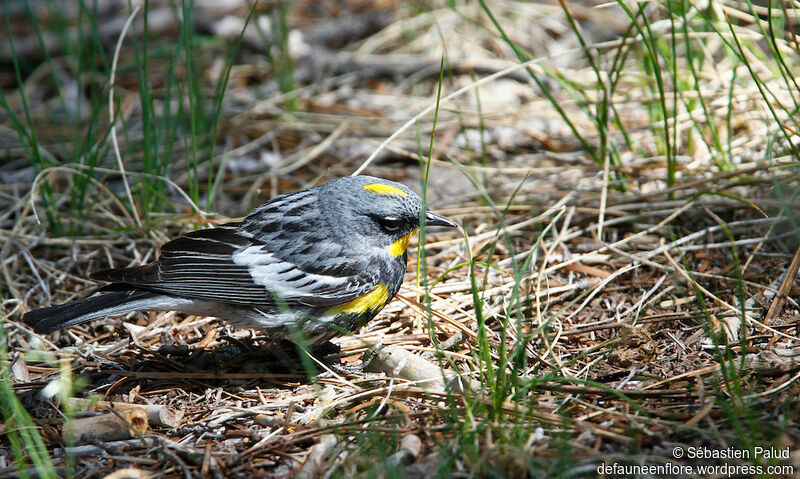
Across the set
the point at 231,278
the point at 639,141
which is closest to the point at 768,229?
the point at 639,141

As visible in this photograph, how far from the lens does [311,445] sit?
2.69 metres

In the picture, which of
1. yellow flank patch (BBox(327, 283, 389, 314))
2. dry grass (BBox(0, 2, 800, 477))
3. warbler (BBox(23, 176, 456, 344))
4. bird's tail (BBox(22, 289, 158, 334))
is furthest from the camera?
yellow flank patch (BBox(327, 283, 389, 314))

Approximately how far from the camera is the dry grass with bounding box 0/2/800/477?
8.16ft

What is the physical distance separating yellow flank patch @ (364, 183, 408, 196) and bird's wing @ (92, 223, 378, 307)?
339mm

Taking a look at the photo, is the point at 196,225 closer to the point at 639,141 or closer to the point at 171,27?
the point at 639,141

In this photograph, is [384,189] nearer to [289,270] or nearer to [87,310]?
[289,270]

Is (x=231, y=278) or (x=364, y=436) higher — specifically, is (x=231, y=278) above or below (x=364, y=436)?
above

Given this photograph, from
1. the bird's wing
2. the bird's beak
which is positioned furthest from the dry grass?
the bird's wing

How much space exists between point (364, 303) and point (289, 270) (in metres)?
0.39

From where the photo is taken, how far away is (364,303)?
337 centimetres

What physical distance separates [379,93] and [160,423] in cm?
373

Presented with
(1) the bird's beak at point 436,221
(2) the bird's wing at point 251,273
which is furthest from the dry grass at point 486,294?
(2) the bird's wing at point 251,273

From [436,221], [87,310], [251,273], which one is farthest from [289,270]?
[87,310]

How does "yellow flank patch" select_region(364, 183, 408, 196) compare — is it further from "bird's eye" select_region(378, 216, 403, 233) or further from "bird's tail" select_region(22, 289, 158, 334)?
"bird's tail" select_region(22, 289, 158, 334)
